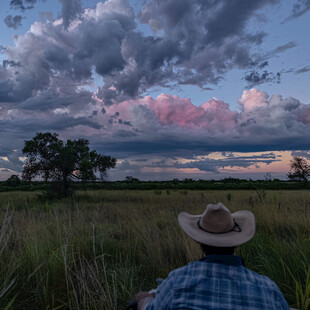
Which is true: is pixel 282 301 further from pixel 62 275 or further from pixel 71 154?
pixel 71 154

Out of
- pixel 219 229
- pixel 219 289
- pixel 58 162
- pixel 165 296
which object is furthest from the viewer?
pixel 58 162

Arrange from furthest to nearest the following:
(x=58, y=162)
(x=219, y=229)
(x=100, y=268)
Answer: (x=58, y=162)
(x=100, y=268)
(x=219, y=229)

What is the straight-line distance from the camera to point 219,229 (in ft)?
6.45

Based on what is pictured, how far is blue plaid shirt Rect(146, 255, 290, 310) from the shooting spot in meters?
1.68

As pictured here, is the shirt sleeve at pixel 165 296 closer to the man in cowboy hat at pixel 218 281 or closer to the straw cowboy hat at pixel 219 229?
the man in cowboy hat at pixel 218 281

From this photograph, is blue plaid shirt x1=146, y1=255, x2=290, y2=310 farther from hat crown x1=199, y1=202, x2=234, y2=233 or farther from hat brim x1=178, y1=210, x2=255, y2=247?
hat crown x1=199, y1=202, x2=234, y2=233

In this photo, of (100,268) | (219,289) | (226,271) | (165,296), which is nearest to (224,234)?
(226,271)

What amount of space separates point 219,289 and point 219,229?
15.6 inches

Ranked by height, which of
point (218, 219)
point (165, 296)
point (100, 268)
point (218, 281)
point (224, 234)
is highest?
point (218, 219)

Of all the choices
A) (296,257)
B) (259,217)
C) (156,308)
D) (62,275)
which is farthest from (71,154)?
(156,308)

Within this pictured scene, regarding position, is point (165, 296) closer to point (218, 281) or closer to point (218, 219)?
point (218, 281)

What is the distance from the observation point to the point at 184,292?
175 centimetres

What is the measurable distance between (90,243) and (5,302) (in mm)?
1968

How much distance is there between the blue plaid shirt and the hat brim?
3.9 inches
